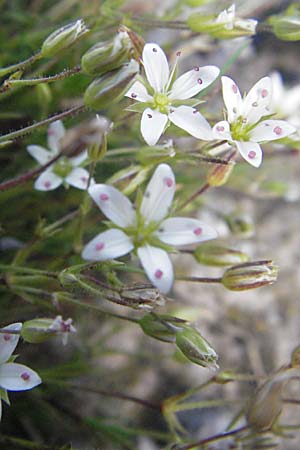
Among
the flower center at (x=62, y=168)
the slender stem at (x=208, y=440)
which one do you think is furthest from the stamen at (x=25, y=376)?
the flower center at (x=62, y=168)

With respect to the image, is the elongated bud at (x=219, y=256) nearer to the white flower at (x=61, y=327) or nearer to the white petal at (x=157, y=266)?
the white petal at (x=157, y=266)

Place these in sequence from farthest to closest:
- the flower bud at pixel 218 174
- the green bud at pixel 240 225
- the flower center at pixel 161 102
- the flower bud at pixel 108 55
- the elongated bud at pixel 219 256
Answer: the green bud at pixel 240 225 < the elongated bud at pixel 219 256 < the flower bud at pixel 218 174 < the flower center at pixel 161 102 < the flower bud at pixel 108 55

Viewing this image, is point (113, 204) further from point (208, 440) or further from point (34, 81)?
point (208, 440)

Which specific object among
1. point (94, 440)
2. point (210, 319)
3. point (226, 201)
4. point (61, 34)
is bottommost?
point (94, 440)

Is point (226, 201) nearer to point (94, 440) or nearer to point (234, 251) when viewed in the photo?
point (234, 251)

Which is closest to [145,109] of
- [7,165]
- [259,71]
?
[7,165]

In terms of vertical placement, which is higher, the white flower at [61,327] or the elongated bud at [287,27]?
the elongated bud at [287,27]
